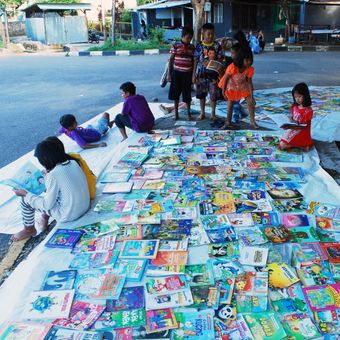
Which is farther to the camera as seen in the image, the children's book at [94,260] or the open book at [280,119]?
the open book at [280,119]

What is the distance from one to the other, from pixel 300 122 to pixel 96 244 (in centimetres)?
232

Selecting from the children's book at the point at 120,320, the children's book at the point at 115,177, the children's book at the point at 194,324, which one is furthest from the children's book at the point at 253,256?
the children's book at the point at 115,177

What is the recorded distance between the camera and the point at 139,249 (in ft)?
7.29

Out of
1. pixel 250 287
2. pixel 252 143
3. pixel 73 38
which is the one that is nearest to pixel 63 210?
pixel 250 287

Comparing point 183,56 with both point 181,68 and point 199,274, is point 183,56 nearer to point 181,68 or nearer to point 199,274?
point 181,68

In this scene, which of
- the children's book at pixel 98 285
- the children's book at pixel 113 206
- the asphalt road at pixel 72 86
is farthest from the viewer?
the asphalt road at pixel 72 86

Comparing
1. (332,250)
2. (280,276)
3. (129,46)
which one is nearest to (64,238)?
(280,276)

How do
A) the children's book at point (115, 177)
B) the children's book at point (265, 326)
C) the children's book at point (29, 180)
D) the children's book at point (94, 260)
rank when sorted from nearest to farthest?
1. the children's book at point (265, 326)
2. the children's book at point (94, 260)
3. the children's book at point (29, 180)
4. the children's book at point (115, 177)

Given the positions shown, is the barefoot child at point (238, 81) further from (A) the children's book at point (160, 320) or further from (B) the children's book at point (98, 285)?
(A) the children's book at point (160, 320)

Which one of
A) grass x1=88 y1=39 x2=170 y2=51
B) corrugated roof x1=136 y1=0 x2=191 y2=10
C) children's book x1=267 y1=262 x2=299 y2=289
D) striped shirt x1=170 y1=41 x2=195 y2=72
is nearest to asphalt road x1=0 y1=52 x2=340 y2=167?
striped shirt x1=170 y1=41 x2=195 y2=72

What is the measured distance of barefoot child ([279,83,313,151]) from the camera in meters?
3.57

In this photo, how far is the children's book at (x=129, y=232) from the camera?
234cm

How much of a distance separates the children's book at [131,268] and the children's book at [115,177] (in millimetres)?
1120

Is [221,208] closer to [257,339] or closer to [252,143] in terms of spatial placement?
[257,339]
